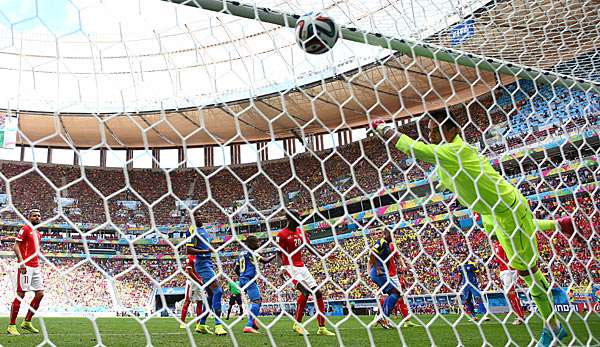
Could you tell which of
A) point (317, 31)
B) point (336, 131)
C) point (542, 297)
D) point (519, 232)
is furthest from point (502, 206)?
point (336, 131)

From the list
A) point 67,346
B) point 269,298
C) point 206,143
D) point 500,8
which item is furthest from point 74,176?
point 500,8

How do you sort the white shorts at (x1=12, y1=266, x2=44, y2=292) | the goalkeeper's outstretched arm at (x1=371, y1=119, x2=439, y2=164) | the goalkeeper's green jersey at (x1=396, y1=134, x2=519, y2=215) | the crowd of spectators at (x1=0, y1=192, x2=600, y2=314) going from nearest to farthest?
the goalkeeper's outstretched arm at (x1=371, y1=119, x2=439, y2=164)
the goalkeeper's green jersey at (x1=396, y1=134, x2=519, y2=215)
the white shorts at (x1=12, y1=266, x2=44, y2=292)
the crowd of spectators at (x1=0, y1=192, x2=600, y2=314)

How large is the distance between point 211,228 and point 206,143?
4.99 meters

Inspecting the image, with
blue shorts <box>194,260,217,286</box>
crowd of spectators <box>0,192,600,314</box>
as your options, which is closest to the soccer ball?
blue shorts <box>194,260,217,286</box>

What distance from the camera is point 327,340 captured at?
4.56m

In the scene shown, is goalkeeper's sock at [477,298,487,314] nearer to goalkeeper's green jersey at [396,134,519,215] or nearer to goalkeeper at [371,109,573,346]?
goalkeeper at [371,109,573,346]

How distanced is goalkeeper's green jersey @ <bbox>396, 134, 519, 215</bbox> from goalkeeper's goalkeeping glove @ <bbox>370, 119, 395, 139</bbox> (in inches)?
10.5

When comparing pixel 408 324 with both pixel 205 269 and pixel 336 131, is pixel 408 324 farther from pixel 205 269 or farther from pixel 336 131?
pixel 336 131

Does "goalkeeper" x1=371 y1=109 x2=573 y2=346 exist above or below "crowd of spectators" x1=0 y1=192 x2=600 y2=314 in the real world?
above

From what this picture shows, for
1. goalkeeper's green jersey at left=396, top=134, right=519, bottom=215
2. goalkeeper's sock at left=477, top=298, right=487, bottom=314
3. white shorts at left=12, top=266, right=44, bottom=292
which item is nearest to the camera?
goalkeeper's green jersey at left=396, top=134, right=519, bottom=215

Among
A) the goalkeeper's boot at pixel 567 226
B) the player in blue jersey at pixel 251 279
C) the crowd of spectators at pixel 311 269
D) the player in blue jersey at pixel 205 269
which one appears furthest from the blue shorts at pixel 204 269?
the crowd of spectators at pixel 311 269

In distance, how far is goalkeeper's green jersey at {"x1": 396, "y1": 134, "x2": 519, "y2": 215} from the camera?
2648 millimetres

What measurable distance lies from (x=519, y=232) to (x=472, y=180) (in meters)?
0.43

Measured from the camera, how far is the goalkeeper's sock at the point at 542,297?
8.94 feet
